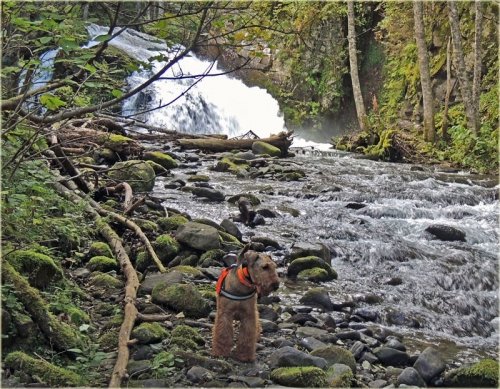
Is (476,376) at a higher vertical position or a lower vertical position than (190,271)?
lower

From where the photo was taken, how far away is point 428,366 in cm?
464

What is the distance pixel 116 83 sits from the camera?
391cm

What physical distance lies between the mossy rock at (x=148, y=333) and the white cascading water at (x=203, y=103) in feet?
44.7

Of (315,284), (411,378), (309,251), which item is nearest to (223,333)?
(411,378)

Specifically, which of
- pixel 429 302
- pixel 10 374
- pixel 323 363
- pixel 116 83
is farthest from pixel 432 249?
pixel 10 374

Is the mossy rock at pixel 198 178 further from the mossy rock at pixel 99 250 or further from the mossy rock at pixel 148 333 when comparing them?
the mossy rock at pixel 148 333

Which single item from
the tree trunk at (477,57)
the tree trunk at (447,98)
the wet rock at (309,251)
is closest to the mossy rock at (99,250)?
the wet rock at (309,251)

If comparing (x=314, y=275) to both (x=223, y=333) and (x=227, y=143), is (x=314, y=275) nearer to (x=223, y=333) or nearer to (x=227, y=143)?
(x=223, y=333)

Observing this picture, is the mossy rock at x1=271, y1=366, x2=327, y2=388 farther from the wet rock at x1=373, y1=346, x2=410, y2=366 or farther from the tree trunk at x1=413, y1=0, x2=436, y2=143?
the tree trunk at x1=413, y1=0, x2=436, y2=143

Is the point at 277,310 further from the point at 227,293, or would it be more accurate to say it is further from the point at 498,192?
the point at 498,192

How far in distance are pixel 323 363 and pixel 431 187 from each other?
27.7ft

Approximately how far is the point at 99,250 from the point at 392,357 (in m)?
3.36

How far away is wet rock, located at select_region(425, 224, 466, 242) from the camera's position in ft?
28.6

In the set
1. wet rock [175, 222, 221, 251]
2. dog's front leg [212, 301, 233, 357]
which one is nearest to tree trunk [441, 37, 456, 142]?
wet rock [175, 222, 221, 251]
